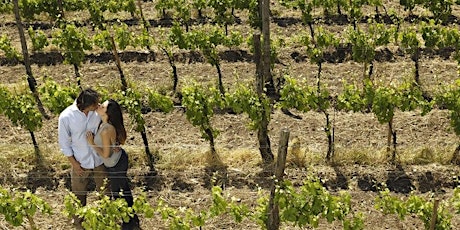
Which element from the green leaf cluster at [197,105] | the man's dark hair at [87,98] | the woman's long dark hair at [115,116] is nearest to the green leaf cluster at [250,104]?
the green leaf cluster at [197,105]

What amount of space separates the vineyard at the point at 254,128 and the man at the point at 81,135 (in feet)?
1.10

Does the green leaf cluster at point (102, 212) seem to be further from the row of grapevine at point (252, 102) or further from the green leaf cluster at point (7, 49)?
the green leaf cluster at point (7, 49)

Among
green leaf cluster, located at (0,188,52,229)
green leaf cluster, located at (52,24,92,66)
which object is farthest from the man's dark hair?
green leaf cluster, located at (52,24,92,66)

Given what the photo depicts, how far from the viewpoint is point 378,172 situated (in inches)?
345

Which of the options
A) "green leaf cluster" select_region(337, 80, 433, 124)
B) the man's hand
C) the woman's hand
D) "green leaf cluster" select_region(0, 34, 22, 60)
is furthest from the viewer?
"green leaf cluster" select_region(0, 34, 22, 60)

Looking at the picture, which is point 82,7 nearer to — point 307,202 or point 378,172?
point 378,172

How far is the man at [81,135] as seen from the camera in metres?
6.50

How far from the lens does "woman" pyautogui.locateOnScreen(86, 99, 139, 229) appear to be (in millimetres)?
6578

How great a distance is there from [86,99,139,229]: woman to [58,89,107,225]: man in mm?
92

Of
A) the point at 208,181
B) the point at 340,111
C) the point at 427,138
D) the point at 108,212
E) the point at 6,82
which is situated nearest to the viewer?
the point at 108,212

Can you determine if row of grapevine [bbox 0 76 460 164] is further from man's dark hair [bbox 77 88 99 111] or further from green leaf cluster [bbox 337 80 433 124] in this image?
man's dark hair [bbox 77 88 99 111]

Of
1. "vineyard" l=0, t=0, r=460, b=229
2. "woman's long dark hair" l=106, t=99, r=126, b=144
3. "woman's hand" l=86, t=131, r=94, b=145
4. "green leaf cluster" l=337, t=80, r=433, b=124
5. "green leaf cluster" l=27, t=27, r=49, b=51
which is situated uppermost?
"woman's long dark hair" l=106, t=99, r=126, b=144

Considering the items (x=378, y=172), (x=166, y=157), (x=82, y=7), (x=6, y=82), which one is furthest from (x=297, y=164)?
(x=82, y=7)

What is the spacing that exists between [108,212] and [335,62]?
710cm
